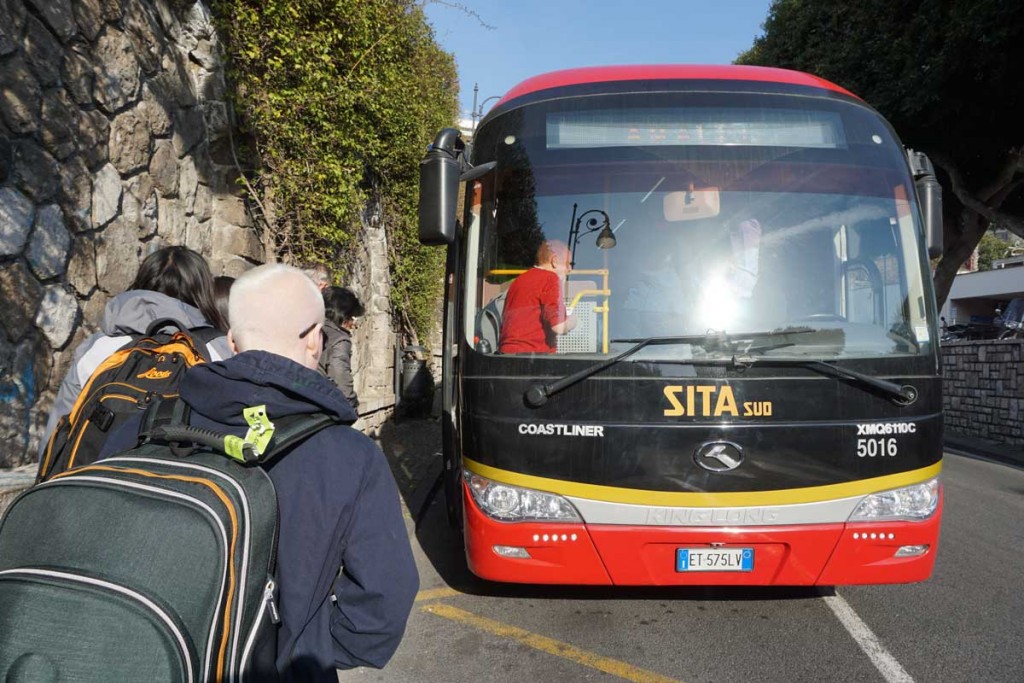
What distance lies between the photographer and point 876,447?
11.8 feet

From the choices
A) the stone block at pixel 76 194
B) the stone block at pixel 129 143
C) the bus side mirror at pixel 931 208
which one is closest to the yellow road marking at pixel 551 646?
the bus side mirror at pixel 931 208

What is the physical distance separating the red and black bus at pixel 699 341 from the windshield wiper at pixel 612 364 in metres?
0.01

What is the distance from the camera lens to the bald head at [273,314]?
1608mm

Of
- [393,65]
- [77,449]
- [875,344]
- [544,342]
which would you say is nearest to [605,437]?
[544,342]

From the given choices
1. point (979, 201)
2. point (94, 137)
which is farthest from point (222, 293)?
point (979, 201)

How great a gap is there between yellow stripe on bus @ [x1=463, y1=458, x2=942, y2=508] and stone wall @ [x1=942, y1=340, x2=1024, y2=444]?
887 centimetres

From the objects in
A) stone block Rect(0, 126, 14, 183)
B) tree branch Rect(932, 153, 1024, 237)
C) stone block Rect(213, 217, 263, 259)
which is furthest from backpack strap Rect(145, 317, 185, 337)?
tree branch Rect(932, 153, 1024, 237)

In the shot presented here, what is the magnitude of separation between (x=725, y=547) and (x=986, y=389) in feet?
38.8

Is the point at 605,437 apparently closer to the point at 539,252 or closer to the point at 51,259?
the point at 539,252

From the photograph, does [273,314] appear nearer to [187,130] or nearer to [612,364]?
[612,364]

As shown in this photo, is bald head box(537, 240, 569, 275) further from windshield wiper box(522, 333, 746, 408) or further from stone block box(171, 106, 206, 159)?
stone block box(171, 106, 206, 159)

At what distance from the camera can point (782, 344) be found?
3680 mm

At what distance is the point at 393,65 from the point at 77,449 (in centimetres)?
746

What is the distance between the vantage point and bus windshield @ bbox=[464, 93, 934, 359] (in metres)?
3.79
